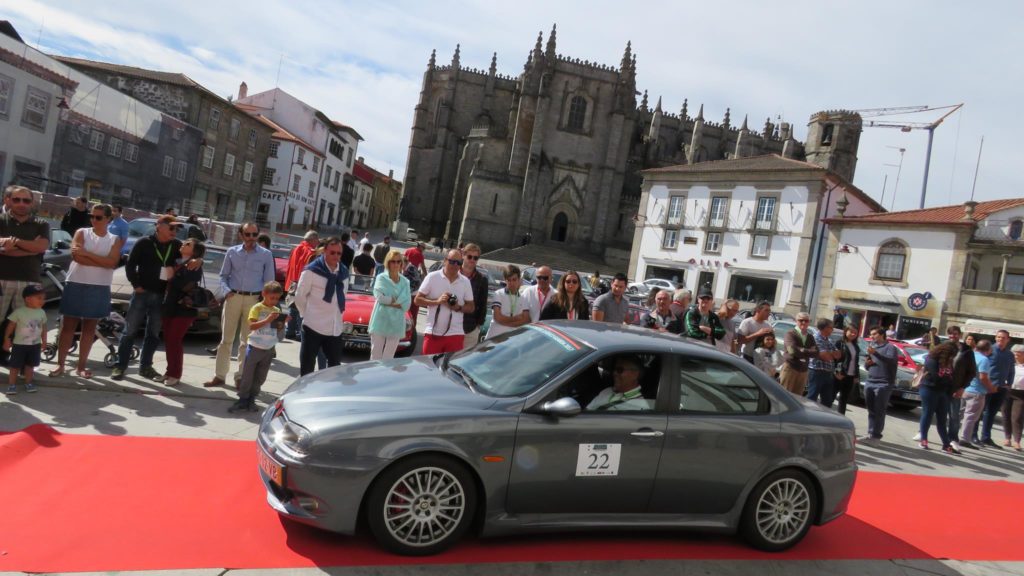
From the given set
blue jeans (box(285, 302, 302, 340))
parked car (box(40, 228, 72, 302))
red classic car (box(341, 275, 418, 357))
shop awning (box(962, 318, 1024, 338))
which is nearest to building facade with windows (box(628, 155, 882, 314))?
shop awning (box(962, 318, 1024, 338))

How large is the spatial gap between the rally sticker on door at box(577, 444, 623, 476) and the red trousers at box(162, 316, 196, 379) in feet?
15.8

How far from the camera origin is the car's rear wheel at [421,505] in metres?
3.73

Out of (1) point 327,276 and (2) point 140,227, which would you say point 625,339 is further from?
(2) point 140,227

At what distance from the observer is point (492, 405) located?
159 inches

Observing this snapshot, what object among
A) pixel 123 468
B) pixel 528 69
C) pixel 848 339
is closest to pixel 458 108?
pixel 528 69

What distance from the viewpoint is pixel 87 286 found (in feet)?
21.6

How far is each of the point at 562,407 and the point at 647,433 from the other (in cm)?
71

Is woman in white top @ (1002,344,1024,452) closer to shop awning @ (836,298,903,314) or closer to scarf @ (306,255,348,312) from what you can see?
scarf @ (306,255,348,312)

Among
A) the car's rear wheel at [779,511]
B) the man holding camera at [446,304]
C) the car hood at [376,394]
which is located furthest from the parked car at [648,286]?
the car hood at [376,394]

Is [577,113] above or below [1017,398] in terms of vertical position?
above

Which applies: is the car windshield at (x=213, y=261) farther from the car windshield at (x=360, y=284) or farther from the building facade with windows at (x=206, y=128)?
the building facade with windows at (x=206, y=128)

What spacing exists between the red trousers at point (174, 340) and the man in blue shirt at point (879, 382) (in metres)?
8.95

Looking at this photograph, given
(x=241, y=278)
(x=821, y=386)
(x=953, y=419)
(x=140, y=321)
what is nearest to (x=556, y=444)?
(x=241, y=278)

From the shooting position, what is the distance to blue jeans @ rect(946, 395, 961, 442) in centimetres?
993
